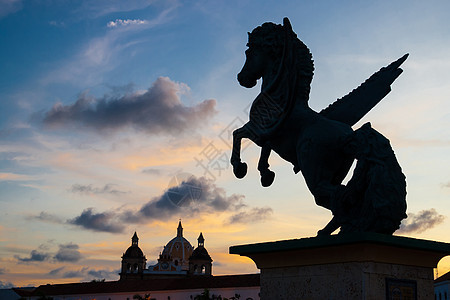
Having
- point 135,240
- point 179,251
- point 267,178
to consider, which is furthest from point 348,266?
point 179,251

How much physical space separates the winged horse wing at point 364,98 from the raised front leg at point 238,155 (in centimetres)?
100

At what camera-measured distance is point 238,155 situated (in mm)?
5914

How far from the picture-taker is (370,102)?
6.09 meters

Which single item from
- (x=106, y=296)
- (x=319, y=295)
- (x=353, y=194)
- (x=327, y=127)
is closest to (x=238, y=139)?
(x=327, y=127)

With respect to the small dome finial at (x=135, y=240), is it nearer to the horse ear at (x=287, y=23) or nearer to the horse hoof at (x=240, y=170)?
the horse hoof at (x=240, y=170)

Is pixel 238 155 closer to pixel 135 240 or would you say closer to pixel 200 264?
pixel 200 264

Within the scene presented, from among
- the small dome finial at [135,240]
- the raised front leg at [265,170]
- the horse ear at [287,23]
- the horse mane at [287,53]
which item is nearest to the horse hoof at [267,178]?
the raised front leg at [265,170]

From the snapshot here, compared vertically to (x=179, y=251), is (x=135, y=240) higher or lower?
higher

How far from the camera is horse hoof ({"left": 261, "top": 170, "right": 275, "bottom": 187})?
19.6 ft

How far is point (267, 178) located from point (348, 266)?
1766mm

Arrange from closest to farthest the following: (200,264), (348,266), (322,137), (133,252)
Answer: (348,266) < (322,137) < (200,264) < (133,252)

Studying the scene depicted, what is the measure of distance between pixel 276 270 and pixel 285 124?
60.9 inches

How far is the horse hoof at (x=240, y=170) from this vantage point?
19.2 ft

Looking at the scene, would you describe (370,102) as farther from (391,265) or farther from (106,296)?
(106,296)
